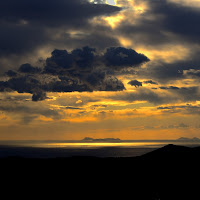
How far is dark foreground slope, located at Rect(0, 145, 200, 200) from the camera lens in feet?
202

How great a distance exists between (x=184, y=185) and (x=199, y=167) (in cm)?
1092

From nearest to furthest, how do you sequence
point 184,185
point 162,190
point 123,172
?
point 162,190
point 184,185
point 123,172

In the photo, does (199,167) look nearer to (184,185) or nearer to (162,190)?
(184,185)

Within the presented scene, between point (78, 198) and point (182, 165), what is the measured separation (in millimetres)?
33298

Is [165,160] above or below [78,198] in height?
above

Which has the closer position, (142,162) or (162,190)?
(162,190)

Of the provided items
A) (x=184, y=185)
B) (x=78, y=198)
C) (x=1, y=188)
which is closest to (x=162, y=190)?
(x=184, y=185)

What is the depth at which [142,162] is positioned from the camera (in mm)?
84188

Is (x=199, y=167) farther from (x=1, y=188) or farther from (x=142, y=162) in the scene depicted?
(x=1, y=188)

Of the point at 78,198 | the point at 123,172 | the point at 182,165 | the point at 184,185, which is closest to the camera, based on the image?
the point at 78,198

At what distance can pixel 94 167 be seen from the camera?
260ft

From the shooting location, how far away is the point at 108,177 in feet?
233

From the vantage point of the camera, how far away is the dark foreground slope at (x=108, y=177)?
202 feet

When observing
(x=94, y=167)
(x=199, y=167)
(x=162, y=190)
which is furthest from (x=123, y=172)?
(x=199, y=167)
